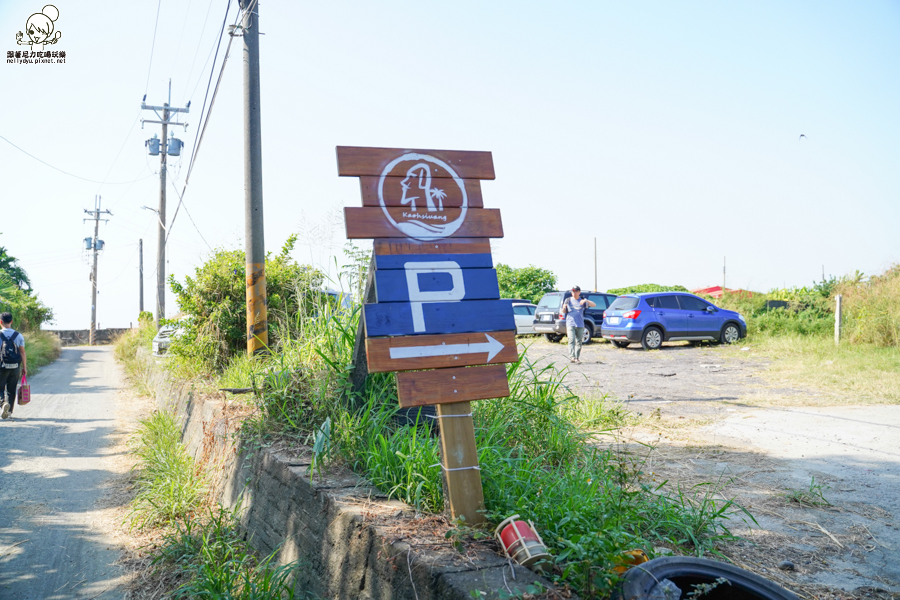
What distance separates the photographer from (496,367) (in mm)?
3463

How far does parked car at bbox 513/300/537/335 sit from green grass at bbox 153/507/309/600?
1698cm

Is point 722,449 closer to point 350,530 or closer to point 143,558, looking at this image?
point 350,530

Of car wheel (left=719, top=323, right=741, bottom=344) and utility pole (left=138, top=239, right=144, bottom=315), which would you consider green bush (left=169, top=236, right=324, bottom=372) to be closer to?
car wheel (left=719, top=323, right=741, bottom=344)

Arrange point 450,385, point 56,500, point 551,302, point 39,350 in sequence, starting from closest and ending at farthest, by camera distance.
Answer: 1. point 450,385
2. point 56,500
3. point 551,302
4. point 39,350

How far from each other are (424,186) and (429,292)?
678 mm

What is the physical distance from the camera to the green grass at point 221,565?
3561 mm

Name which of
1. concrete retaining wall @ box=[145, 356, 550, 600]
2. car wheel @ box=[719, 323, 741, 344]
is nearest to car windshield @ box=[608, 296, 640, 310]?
car wheel @ box=[719, 323, 741, 344]

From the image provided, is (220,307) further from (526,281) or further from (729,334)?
(526,281)

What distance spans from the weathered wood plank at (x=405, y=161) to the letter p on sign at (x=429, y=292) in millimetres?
580

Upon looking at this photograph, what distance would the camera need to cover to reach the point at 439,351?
3328mm

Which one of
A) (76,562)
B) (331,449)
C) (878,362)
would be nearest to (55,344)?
(76,562)

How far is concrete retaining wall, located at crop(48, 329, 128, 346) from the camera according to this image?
39.4 m

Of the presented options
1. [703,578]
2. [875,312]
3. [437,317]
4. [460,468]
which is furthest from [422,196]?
[875,312]

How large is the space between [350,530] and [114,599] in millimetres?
2191
